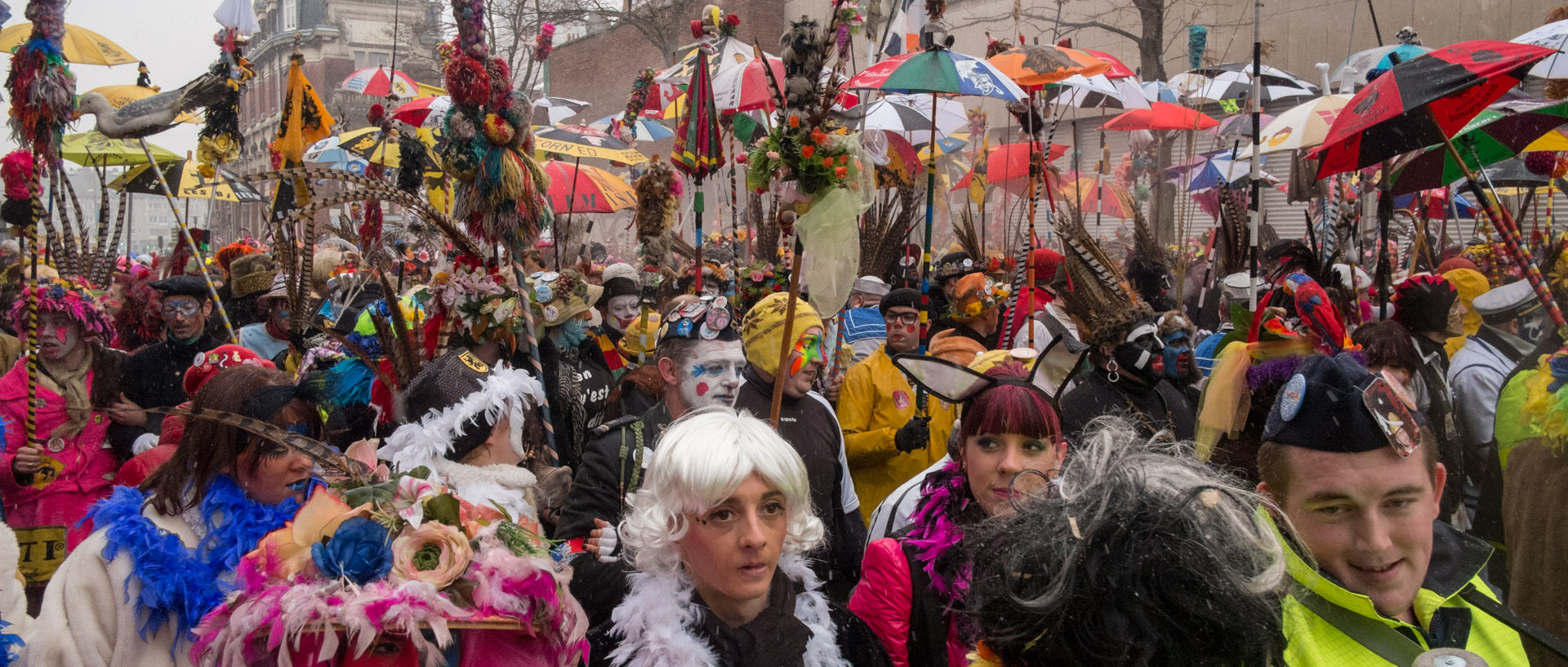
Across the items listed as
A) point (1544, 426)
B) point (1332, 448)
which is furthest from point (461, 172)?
point (1544, 426)

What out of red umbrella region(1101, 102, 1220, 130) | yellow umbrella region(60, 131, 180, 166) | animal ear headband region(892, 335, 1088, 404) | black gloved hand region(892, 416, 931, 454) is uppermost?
red umbrella region(1101, 102, 1220, 130)

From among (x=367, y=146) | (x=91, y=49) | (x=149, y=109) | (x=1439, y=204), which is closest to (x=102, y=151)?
(x=367, y=146)

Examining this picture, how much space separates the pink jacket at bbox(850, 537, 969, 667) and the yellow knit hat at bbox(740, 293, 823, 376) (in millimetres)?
1412

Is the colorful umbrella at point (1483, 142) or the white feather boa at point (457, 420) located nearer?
the white feather boa at point (457, 420)

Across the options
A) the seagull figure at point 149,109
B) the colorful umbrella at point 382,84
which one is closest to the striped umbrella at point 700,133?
the seagull figure at point 149,109

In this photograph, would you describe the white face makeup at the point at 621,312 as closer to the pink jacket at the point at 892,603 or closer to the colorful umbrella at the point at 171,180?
the pink jacket at the point at 892,603

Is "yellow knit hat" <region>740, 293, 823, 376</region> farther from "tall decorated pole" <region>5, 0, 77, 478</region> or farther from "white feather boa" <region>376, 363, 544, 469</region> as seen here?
"tall decorated pole" <region>5, 0, 77, 478</region>

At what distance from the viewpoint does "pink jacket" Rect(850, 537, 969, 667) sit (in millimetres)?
2684

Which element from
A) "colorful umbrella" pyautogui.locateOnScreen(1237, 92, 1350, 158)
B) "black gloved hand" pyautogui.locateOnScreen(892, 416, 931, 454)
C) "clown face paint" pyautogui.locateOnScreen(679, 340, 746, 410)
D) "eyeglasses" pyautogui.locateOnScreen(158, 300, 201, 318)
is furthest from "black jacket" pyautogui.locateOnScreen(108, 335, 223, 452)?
"colorful umbrella" pyautogui.locateOnScreen(1237, 92, 1350, 158)

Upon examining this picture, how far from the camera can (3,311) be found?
669 cm

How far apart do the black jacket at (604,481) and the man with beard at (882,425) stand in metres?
1.60

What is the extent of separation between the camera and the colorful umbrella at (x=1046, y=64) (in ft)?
22.8

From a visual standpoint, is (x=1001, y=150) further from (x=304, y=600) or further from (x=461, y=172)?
(x=304, y=600)

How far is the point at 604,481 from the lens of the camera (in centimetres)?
327
